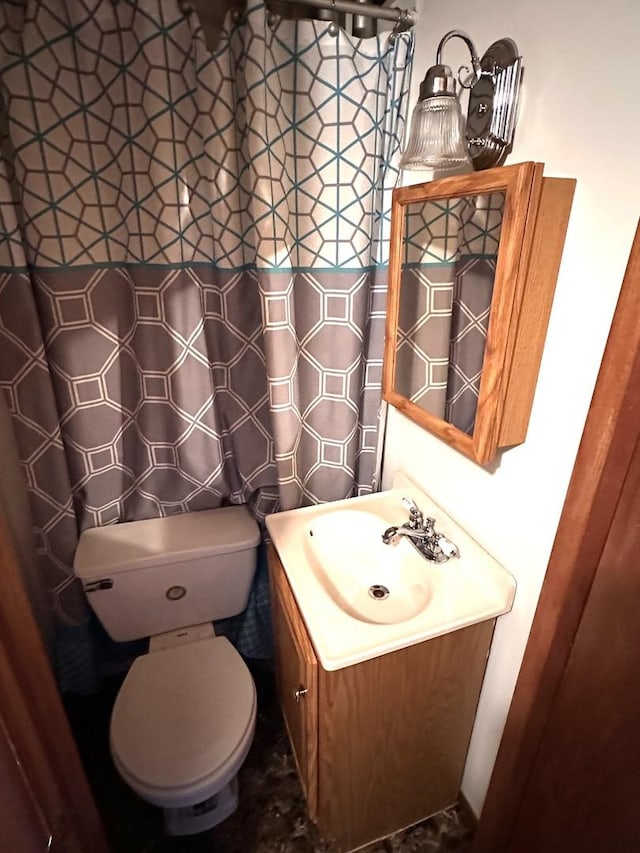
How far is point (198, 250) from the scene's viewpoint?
3.96 ft

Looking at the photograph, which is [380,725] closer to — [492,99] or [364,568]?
[364,568]

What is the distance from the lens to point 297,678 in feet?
3.96

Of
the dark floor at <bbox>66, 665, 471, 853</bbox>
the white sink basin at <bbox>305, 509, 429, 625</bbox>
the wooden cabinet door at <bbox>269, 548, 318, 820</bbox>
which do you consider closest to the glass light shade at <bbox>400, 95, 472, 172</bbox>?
the white sink basin at <bbox>305, 509, 429, 625</bbox>

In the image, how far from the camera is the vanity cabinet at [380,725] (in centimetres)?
101

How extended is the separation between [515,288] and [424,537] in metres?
0.64

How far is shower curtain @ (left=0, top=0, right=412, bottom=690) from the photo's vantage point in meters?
1.02

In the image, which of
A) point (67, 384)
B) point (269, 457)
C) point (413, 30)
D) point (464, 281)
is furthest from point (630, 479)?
point (67, 384)

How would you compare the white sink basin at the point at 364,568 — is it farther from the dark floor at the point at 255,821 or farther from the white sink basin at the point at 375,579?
the dark floor at the point at 255,821

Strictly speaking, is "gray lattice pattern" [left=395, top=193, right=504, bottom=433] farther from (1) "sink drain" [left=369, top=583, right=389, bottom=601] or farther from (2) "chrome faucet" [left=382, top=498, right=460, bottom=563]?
(1) "sink drain" [left=369, top=583, right=389, bottom=601]

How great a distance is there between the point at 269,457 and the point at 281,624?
0.50m

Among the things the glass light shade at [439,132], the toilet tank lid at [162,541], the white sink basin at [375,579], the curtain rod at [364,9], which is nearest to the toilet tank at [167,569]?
the toilet tank lid at [162,541]

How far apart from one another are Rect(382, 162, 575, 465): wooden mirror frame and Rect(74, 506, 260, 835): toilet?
0.85m

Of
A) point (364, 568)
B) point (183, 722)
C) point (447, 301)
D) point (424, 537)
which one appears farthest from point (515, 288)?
point (183, 722)

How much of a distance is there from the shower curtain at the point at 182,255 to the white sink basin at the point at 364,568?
0.18 metres
